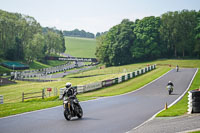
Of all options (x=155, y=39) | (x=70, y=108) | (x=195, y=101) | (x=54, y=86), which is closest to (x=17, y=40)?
(x=155, y=39)

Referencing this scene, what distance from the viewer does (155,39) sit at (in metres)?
108

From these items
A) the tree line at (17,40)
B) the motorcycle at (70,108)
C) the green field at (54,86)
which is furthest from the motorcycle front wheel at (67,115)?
the tree line at (17,40)

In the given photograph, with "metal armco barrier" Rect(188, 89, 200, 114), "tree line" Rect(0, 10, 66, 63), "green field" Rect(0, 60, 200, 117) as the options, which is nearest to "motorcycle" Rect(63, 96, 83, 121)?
"green field" Rect(0, 60, 200, 117)

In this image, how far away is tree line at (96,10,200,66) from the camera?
105m

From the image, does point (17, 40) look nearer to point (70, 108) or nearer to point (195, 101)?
point (70, 108)

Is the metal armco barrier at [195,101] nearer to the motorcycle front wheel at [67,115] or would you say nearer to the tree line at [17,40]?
the motorcycle front wheel at [67,115]

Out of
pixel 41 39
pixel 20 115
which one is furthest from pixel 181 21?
pixel 20 115

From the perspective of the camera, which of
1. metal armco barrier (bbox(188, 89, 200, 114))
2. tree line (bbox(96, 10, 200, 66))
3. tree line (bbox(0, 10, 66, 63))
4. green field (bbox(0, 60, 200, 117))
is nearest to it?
metal armco barrier (bbox(188, 89, 200, 114))

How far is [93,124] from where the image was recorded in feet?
45.9

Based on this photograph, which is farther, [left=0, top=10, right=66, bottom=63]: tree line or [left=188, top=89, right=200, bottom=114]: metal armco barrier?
[left=0, top=10, right=66, bottom=63]: tree line

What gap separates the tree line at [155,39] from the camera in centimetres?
10546

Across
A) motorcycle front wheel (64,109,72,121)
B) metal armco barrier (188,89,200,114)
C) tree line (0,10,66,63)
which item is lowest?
motorcycle front wheel (64,109,72,121)

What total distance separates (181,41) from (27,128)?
9922 cm

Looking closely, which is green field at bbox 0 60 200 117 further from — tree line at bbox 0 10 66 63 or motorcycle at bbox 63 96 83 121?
tree line at bbox 0 10 66 63
